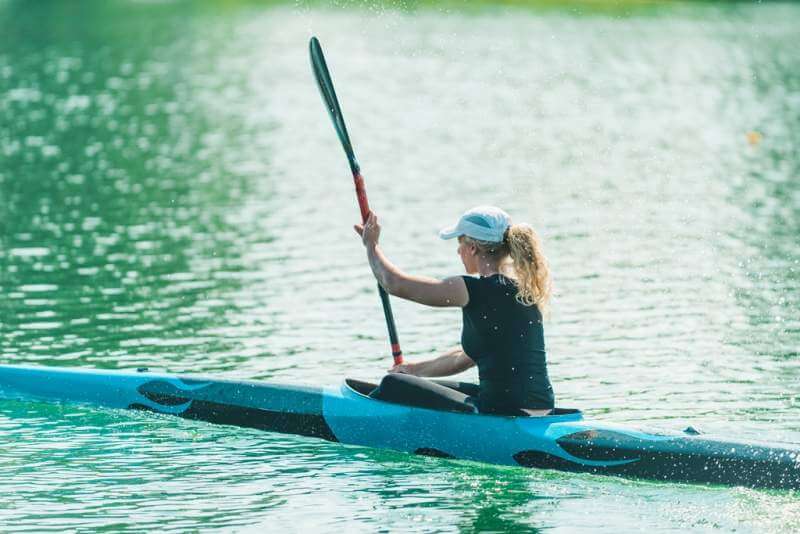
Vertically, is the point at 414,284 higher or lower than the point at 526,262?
lower

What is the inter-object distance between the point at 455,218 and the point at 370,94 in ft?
52.0

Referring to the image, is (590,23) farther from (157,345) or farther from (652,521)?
(652,521)

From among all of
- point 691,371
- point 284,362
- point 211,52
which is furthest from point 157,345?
point 211,52

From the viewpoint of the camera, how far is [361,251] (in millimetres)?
20141

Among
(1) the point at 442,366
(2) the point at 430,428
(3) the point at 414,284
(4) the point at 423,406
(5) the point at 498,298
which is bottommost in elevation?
(2) the point at 430,428

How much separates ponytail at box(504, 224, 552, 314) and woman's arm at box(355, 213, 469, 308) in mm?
386

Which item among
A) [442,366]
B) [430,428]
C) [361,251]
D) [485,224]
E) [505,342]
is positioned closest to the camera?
[485,224]

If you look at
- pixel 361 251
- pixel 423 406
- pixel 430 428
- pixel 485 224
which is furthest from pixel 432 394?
pixel 361 251

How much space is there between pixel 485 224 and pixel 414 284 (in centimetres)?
65

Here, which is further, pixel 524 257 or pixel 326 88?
pixel 326 88

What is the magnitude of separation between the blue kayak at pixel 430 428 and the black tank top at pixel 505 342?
0.17 metres

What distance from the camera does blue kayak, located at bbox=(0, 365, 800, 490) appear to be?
10.1 metres

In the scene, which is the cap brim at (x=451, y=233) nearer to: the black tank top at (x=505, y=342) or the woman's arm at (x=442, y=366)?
the black tank top at (x=505, y=342)

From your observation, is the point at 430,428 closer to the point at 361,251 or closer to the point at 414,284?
the point at 414,284
